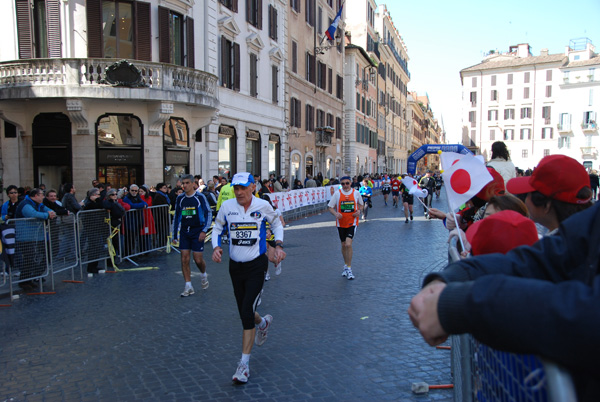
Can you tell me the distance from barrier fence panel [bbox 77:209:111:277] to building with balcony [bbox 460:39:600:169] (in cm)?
6692

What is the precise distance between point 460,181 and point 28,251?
7.60 m

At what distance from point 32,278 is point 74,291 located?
0.70 metres

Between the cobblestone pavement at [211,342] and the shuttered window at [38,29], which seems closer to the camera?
the cobblestone pavement at [211,342]

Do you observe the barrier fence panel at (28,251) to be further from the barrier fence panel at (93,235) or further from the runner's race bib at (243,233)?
the runner's race bib at (243,233)

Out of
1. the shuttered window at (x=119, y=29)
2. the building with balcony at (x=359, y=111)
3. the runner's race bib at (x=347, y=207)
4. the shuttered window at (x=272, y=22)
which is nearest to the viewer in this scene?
the runner's race bib at (x=347, y=207)

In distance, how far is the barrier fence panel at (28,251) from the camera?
26.1ft

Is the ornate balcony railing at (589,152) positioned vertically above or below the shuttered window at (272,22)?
below

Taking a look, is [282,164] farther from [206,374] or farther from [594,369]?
[594,369]

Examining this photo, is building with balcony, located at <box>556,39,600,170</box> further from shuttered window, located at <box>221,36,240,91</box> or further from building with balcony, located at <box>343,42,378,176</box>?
shuttered window, located at <box>221,36,240,91</box>

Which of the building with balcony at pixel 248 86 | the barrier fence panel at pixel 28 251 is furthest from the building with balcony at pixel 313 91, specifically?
the barrier fence panel at pixel 28 251

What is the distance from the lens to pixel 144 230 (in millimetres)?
11578

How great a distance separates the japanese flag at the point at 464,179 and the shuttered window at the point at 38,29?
1694cm

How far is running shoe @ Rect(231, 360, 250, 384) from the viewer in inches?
178

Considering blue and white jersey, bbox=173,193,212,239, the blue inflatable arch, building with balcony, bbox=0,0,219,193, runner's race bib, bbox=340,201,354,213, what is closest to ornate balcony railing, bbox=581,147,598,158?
the blue inflatable arch
